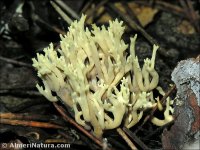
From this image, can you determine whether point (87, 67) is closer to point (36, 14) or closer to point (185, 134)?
point (185, 134)

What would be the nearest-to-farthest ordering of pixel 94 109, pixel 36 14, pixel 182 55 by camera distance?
pixel 94 109 < pixel 182 55 < pixel 36 14

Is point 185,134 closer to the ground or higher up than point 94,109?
closer to the ground

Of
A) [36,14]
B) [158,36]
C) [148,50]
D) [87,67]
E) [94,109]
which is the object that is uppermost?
[36,14]

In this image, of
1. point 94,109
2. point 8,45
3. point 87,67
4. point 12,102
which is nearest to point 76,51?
point 87,67

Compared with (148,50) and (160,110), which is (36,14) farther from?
(160,110)

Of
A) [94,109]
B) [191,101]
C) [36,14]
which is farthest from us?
[36,14]

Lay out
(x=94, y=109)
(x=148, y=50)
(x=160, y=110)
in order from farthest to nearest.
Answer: (x=148, y=50) → (x=160, y=110) → (x=94, y=109)

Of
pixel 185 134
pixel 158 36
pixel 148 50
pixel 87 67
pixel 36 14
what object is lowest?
pixel 185 134

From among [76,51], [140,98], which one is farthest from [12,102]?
[140,98]

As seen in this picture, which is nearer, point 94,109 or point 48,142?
point 94,109
